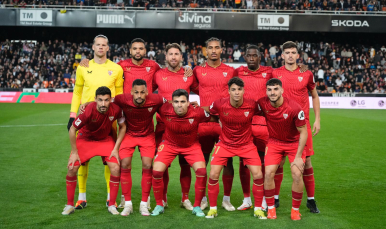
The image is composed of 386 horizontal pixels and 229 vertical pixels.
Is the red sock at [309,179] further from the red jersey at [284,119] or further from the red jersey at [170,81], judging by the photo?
the red jersey at [170,81]

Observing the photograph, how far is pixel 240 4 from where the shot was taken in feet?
96.3

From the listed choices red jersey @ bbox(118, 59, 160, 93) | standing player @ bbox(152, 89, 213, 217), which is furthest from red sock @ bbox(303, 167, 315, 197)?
red jersey @ bbox(118, 59, 160, 93)

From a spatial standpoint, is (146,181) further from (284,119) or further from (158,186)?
(284,119)

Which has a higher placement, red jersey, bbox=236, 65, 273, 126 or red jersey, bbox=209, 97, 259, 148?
red jersey, bbox=236, 65, 273, 126

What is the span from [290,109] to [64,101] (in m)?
20.7

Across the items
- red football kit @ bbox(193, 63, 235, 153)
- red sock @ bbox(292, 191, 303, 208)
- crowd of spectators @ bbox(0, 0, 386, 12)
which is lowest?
red sock @ bbox(292, 191, 303, 208)

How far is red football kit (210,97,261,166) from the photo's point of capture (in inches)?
227

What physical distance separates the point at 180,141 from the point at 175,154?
19cm

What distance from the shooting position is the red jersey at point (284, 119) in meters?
5.53

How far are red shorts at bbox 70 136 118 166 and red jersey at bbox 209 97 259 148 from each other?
5.12 ft

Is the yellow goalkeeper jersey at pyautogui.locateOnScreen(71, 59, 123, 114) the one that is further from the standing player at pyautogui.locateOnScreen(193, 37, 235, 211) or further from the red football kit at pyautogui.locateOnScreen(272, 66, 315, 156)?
the red football kit at pyautogui.locateOnScreen(272, 66, 315, 156)

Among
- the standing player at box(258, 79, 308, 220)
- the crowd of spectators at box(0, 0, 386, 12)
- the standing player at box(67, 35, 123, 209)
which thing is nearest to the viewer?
the standing player at box(258, 79, 308, 220)

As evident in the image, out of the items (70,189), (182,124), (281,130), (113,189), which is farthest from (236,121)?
(70,189)

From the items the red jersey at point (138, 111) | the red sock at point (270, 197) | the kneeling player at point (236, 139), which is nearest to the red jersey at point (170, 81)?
the red jersey at point (138, 111)
